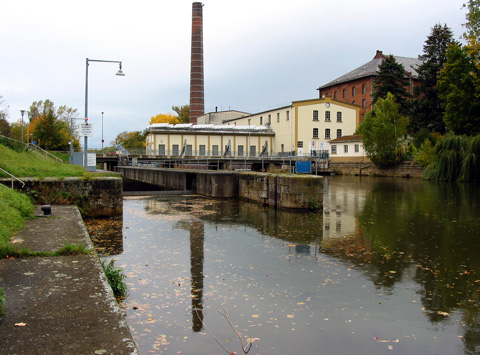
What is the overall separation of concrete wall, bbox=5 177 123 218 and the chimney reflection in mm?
2820

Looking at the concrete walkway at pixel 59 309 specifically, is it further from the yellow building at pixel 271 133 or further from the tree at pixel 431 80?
the yellow building at pixel 271 133

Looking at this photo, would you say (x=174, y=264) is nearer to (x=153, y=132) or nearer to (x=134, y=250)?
(x=134, y=250)

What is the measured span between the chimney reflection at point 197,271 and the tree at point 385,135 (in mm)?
46288

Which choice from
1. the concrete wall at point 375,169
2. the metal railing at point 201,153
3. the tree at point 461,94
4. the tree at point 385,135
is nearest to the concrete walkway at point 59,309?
the tree at point 461,94

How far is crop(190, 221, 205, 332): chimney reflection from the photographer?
19.0ft

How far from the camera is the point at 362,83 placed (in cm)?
8412

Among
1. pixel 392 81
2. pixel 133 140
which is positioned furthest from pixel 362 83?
pixel 133 140

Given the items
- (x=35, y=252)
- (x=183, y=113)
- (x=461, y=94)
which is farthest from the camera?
(x=183, y=113)

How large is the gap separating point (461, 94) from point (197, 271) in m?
44.7

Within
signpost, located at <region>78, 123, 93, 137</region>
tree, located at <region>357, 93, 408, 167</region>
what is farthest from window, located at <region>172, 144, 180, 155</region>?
signpost, located at <region>78, 123, 93, 137</region>

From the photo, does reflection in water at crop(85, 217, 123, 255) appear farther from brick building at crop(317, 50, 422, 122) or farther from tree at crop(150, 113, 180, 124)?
tree at crop(150, 113, 180, 124)

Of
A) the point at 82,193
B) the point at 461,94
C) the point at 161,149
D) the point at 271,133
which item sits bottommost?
the point at 82,193

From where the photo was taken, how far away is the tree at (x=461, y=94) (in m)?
44.7

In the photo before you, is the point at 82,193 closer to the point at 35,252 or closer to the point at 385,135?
the point at 35,252
